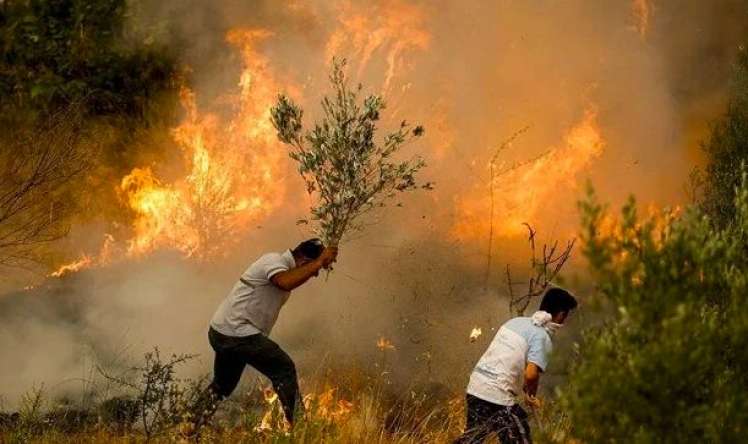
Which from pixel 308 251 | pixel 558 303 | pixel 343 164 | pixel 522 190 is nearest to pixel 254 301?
pixel 308 251

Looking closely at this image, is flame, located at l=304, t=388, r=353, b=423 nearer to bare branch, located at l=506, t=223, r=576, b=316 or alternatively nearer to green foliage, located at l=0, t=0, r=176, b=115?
bare branch, located at l=506, t=223, r=576, b=316

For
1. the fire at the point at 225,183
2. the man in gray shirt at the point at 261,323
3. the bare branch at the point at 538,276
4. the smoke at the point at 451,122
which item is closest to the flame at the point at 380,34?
the smoke at the point at 451,122

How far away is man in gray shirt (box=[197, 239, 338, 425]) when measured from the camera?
21.9ft

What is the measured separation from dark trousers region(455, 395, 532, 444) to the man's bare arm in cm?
148

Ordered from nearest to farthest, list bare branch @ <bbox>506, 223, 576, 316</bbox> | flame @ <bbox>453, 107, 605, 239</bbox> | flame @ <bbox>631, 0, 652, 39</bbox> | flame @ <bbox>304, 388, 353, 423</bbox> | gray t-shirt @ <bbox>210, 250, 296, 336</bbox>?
gray t-shirt @ <bbox>210, 250, 296, 336</bbox> < flame @ <bbox>304, 388, 353, 423</bbox> < bare branch @ <bbox>506, 223, 576, 316</bbox> < flame @ <bbox>453, 107, 605, 239</bbox> < flame @ <bbox>631, 0, 652, 39</bbox>

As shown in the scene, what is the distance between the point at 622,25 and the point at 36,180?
9.02 meters

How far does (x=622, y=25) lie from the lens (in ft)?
44.0

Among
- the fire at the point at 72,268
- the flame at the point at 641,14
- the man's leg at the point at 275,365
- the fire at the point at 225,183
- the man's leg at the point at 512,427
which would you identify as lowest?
the man's leg at the point at 512,427

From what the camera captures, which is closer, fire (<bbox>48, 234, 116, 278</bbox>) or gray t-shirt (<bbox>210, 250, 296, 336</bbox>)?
gray t-shirt (<bbox>210, 250, 296, 336</bbox>)

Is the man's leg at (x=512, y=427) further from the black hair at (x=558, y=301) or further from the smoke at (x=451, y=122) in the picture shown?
the smoke at (x=451, y=122)

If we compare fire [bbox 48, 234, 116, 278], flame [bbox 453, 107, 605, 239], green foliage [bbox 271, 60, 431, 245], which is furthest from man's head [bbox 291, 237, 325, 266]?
fire [bbox 48, 234, 116, 278]

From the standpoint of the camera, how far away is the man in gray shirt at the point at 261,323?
666cm

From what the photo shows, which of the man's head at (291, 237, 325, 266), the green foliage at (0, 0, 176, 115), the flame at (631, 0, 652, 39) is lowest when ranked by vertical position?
the man's head at (291, 237, 325, 266)

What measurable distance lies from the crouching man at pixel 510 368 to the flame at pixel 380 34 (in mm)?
7167
